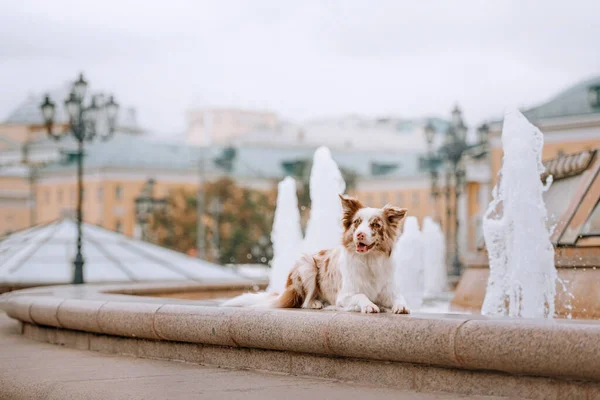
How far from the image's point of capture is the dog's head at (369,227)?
722 cm

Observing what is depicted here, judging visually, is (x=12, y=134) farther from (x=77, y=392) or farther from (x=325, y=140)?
(x=77, y=392)

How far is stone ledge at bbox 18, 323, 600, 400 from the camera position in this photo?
20.3 feet

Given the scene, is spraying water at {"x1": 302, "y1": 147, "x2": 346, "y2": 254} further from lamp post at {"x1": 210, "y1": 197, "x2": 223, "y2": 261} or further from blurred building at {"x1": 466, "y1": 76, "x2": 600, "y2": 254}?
lamp post at {"x1": 210, "y1": 197, "x2": 223, "y2": 261}

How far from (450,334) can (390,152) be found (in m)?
92.7

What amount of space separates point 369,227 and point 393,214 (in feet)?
0.91

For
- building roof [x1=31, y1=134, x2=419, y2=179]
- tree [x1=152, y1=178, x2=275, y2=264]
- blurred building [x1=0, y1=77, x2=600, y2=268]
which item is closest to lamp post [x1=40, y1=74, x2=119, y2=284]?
tree [x1=152, y1=178, x2=275, y2=264]

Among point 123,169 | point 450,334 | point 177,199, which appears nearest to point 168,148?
point 123,169

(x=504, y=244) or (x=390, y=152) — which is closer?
(x=504, y=244)

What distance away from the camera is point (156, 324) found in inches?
338

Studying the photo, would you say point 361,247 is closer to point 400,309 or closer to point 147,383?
point 400,309

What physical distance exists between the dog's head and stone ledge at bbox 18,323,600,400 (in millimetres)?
732

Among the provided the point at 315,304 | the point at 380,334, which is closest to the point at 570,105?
the point at 315,304

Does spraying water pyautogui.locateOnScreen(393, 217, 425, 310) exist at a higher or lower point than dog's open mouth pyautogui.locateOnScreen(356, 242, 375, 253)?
lower

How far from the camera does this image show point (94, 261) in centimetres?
2344
